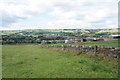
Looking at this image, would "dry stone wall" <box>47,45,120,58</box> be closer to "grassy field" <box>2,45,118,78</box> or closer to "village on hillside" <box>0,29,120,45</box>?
"grassy field" <box>2,45,118,78</box>

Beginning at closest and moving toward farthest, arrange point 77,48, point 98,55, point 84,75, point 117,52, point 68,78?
1. point 68,78
2. point 84,75
3. point 117,52
4. point 98,55
5. point 77,48

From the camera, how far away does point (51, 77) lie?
19.9ft

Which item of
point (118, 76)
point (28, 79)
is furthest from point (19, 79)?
point (118, 76)

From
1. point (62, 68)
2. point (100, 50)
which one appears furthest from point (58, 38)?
point (62, 68)

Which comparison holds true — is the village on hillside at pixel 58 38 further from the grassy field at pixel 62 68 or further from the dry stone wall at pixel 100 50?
the grassy field at pixel 62 68

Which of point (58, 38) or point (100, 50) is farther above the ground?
point (58, 38)

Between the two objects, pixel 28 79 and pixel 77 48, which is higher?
pixel 77 48

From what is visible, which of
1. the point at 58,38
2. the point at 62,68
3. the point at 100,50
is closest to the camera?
the point at 62,68

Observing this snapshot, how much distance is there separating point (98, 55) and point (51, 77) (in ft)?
22.6

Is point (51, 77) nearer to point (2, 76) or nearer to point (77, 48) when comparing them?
point (2, 76)

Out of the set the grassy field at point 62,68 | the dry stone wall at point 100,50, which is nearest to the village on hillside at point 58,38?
the dry stone wall at point 100,50

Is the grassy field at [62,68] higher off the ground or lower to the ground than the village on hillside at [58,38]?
lower

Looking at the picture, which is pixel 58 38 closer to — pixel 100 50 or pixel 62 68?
pixel 100 50

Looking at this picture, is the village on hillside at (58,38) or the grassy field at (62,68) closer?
Result: the grassy field at (62,68)
